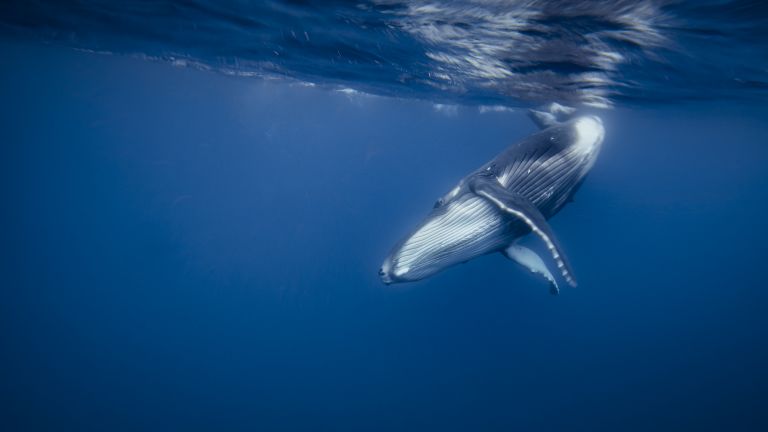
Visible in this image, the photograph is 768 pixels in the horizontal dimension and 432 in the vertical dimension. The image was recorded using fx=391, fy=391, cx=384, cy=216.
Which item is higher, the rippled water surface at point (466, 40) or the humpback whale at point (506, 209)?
the rippled water surface at point (466, 40)

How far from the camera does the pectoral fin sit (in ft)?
12.2

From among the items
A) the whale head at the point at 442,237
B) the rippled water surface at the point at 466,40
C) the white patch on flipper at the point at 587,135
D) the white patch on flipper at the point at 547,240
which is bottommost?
the whale head at the point at 442,237

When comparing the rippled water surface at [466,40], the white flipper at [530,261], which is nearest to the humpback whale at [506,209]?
the white flipper at [530,261]

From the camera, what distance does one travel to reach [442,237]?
4645mm

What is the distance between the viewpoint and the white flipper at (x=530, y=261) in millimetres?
6048

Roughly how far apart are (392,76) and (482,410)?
72.4ft

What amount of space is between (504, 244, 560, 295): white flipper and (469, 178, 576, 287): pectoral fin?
2008 millimetres

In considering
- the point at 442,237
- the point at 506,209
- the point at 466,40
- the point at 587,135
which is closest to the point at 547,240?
the point at 506,209

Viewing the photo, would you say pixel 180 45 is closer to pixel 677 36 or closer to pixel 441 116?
pixel 677 36

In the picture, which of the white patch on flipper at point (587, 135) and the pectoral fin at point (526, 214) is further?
the white patch on flipper at point (587, 135)

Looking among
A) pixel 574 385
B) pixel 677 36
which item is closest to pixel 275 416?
pixel 574 385

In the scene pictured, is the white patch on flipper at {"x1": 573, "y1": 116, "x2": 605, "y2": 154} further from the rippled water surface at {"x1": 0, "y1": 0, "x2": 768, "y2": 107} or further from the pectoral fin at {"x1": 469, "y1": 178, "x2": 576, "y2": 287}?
the pectoral fin at {"x1": 469, "y1": 178, "x2": 576, "y2": 287}

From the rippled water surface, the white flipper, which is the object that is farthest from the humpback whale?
the rippled water surface

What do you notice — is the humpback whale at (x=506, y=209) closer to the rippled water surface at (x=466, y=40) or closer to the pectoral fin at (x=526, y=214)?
the pectoral fin at (x=526, y=214)
